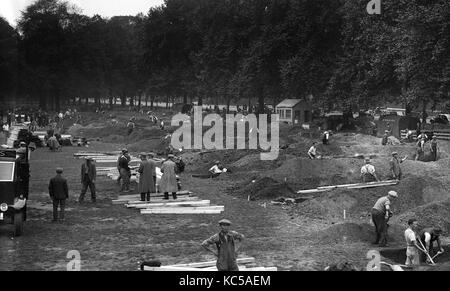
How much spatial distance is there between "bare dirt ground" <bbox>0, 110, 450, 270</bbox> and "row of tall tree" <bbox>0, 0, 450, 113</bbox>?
1897 cm

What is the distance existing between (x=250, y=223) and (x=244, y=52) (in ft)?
181

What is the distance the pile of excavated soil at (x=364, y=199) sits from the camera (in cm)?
2177

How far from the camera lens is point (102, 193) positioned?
85.1 feet

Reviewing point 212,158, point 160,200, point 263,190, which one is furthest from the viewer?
point 212,158

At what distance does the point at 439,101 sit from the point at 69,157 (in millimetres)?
28045

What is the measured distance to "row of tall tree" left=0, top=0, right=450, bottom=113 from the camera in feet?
150

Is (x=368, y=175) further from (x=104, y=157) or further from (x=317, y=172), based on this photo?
(x=104, y=157)

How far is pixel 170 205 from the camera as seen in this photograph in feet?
71.9

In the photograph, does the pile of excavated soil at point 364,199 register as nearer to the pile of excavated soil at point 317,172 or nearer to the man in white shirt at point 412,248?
the pile of excavated soil at point 317,172

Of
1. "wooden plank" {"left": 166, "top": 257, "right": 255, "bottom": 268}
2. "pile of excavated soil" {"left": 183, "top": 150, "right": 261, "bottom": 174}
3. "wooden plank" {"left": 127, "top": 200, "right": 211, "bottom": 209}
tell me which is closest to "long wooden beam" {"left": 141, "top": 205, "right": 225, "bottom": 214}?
"wooden plank" {"left": 127, "top": 200, "right": 211, "bottom": 209}

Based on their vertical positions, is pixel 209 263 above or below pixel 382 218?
below

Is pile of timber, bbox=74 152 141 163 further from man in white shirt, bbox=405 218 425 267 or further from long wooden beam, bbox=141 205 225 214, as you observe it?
man in white shirt, bbox=405 218 425 267

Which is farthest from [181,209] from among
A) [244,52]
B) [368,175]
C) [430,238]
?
[244,52]

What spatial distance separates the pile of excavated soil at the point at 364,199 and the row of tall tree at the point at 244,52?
21547 mm
